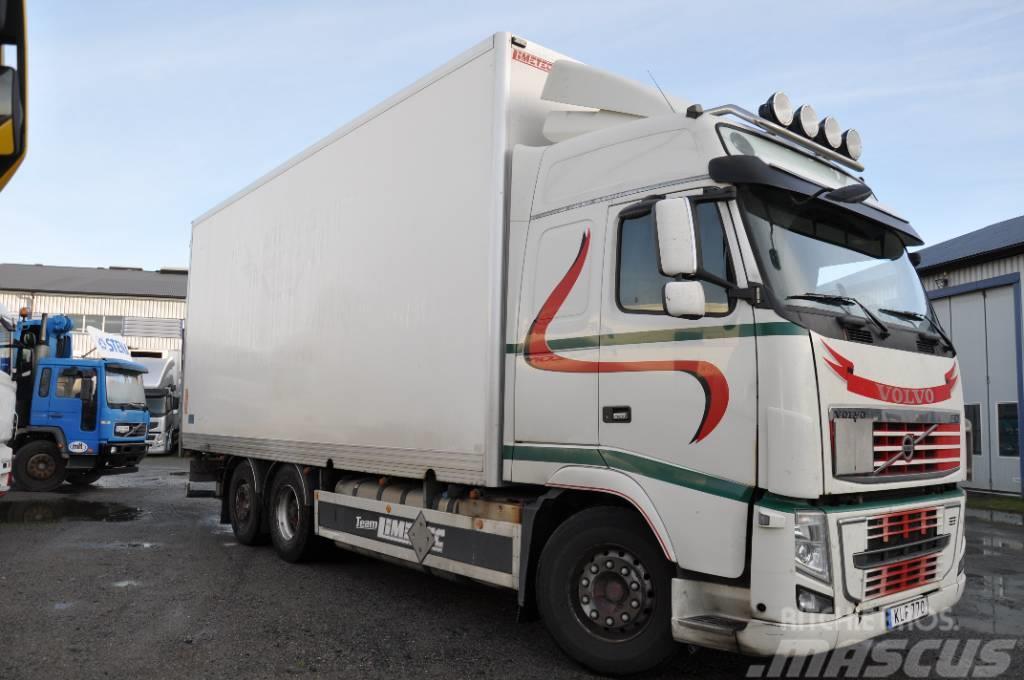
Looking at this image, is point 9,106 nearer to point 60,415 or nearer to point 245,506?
point 245,506

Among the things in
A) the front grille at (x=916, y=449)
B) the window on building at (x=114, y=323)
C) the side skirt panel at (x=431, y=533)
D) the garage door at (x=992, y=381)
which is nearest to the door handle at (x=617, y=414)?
the side skirt panel at (x=431, y=533)

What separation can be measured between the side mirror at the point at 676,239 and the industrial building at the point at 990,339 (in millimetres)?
13006

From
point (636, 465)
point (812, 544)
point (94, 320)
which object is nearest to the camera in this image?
point (812, 544)

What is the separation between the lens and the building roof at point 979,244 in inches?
599

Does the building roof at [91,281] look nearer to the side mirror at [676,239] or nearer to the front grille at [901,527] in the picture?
the side mirror at [676,239]

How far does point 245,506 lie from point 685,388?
6.19 metres

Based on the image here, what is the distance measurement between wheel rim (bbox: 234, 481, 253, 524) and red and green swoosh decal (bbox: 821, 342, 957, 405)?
6.60m

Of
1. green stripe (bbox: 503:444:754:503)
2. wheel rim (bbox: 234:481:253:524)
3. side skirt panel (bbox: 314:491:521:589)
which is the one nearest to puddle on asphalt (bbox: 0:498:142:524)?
wheel rim (bbox: 234:481:253:524)

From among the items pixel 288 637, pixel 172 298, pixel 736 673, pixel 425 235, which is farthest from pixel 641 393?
pixel 172 298

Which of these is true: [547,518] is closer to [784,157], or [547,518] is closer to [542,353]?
[542,353]

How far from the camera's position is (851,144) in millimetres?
5250

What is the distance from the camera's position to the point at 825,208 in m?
4.49

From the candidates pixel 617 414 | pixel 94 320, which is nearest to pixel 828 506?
pixel 617 414

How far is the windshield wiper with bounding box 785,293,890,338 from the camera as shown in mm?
4102
